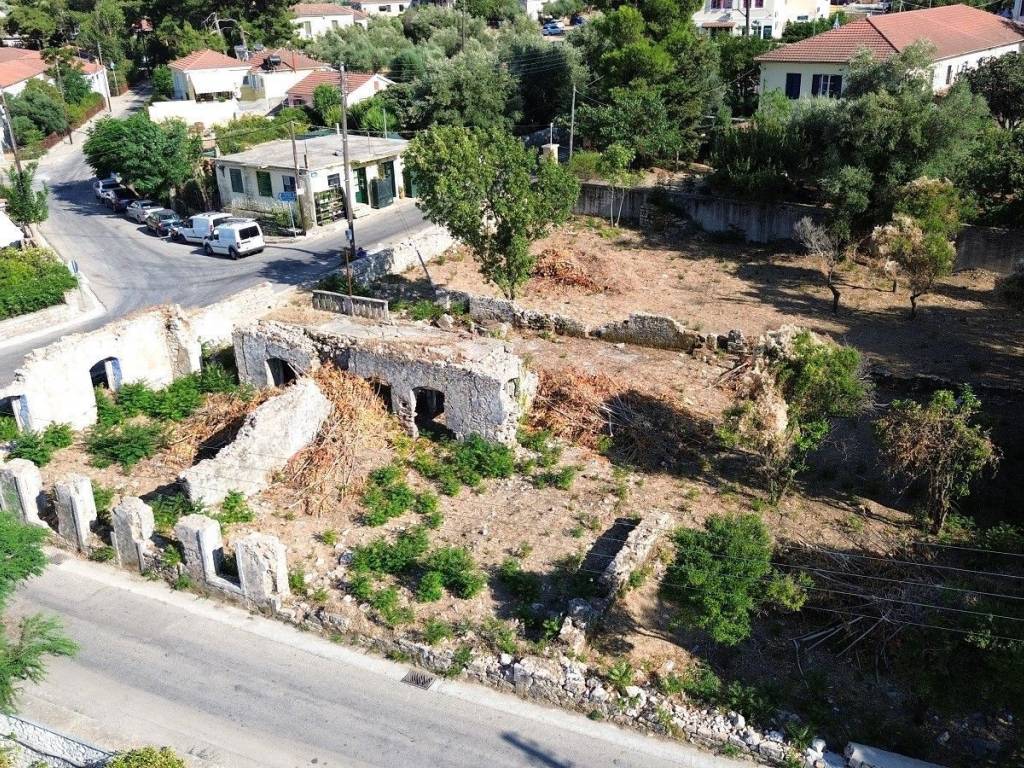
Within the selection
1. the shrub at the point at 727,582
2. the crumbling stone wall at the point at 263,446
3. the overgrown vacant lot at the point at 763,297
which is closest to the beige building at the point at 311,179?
the overgrown vacant lot at the point at 763,297

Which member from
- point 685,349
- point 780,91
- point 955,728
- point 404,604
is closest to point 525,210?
point 685,349

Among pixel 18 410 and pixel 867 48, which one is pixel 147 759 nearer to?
pixel 18 410

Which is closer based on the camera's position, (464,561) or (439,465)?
(464,561)

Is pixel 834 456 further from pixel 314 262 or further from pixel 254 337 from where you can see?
pixel 314 262

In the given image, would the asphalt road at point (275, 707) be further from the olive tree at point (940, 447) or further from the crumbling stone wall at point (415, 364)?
the olive tree at point (940, 447)

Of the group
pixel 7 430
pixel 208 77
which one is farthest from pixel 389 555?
pixel 208 77
